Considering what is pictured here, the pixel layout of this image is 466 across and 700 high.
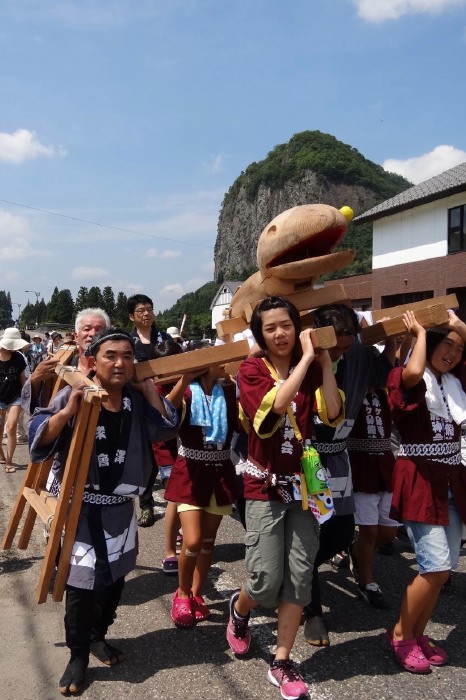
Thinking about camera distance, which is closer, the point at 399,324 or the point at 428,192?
the point at 399,324

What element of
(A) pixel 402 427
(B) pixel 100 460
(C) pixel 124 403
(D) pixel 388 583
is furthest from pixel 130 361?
(D) pixel 388 583

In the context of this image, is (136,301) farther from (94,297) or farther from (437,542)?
(94,297)

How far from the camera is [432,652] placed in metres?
3.16

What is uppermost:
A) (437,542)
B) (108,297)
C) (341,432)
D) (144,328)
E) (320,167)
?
(320,167)

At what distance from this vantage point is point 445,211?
21.5m

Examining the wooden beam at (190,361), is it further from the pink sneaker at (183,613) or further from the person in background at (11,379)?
the person in background at (11,379)

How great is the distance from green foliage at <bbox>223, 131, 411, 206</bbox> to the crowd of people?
103682 millimetres

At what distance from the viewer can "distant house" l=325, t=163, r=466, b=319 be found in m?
21.0

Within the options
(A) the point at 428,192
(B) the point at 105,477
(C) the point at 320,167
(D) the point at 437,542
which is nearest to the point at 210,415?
(B) the point at 105,477

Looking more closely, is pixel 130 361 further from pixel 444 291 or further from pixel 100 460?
pixel 444 291

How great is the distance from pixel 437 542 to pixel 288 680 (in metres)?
1.03

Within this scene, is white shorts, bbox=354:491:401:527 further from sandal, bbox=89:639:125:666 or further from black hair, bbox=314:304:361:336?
sandal, bbox=89:639:125:666

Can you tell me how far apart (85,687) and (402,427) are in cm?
214

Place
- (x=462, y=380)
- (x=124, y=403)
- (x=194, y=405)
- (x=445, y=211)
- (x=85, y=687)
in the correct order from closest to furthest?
1. (x=85, y=687)
2. (x=124, y=403)
3. (x=462, y=380)
4. (x=194, y=405)
5. (x=445, y=211)
